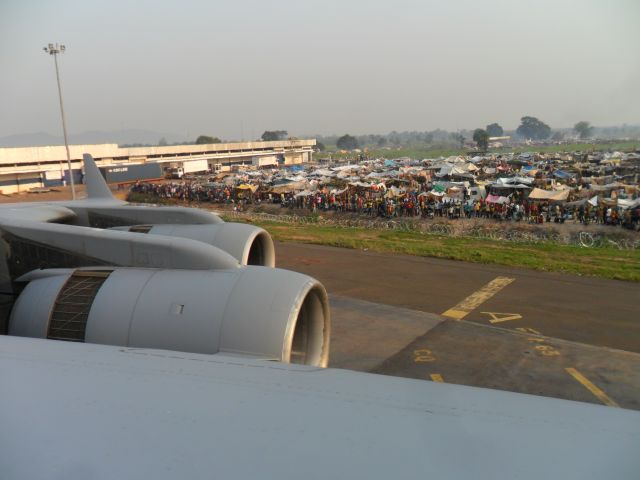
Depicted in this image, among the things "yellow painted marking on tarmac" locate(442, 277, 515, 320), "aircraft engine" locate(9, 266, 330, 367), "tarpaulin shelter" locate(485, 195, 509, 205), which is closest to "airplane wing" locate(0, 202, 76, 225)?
"aircraft engine" locate(9, 266, 330, 367)

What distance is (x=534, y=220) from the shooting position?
34.0 m

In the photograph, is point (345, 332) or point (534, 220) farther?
point (534, 220)

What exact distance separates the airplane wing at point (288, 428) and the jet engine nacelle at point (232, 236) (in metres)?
5.51

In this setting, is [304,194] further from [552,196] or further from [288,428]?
[288,428]

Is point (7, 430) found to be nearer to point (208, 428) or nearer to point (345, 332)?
point (208, 428)

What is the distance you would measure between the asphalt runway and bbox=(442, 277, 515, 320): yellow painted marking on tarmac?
3cm

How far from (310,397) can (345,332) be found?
9.74 metres

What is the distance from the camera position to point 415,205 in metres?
40.1

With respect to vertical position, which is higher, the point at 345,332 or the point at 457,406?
the point at 457,406

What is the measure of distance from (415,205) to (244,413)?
38065mm

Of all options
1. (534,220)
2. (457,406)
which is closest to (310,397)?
(457,406)

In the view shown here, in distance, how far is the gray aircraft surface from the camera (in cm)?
256

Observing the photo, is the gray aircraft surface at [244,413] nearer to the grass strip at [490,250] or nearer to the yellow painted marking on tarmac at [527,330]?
the yellow painted marking on tarmac at [527,330]

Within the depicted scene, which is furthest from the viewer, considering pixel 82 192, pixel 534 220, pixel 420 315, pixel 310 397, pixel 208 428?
pixel 82 192
